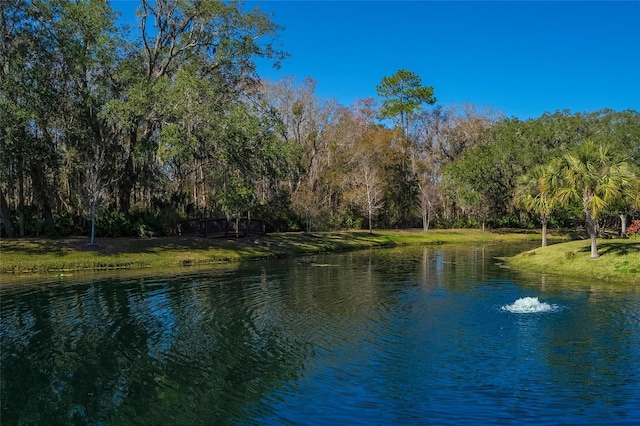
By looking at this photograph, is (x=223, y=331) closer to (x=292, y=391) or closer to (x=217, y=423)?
(x=292, y=391)

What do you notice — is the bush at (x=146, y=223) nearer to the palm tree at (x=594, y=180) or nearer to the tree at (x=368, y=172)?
the tree at (x=368, y=172)

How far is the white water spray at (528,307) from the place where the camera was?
1664cm

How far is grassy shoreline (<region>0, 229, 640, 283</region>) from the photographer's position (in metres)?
25.5

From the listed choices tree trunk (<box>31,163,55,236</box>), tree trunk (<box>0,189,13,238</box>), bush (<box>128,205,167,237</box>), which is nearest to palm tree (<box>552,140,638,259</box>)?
bush (<box>128,205,167,237</box>)

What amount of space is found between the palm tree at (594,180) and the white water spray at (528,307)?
10100mm

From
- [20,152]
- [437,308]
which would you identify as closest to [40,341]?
[437,308]

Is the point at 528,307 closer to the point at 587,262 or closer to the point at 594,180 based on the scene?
the point at 587,262

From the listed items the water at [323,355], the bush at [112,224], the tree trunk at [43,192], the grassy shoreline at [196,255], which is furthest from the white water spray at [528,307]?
the tree trunk at [43,192]

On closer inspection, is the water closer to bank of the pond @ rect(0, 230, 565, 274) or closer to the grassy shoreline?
the grassy shoreline

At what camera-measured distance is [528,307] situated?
17.1 metres

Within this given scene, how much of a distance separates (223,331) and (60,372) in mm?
4523

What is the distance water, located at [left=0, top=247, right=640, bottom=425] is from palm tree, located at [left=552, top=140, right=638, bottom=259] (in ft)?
18.3

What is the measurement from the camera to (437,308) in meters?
17.4

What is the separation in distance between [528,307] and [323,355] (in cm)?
841
